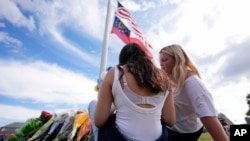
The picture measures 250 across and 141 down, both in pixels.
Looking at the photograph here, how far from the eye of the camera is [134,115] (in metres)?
2.22

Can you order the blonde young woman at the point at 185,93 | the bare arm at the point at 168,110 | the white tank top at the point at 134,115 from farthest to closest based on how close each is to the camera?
1. the blonde young woman at the point at 185,93
2. the bare arm at the point at 168,110
3. the white tank top at the point at 134,115

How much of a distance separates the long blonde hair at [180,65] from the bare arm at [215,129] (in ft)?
1.24

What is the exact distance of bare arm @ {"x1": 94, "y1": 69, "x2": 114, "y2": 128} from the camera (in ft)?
7.31

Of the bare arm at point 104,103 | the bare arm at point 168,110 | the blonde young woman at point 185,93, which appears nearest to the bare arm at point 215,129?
the blonde young woman at point 185,93

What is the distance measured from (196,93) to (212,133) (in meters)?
0.37

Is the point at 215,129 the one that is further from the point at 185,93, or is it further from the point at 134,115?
the point at 134,115

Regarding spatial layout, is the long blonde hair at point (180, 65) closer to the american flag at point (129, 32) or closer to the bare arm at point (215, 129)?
the bare arm at point (215, 129)

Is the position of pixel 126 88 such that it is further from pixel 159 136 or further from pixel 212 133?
pixel 212 133

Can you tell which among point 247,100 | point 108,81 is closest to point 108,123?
point 108,81

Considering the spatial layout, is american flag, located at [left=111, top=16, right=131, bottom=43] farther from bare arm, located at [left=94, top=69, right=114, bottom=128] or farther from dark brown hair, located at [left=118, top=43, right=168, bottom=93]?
bare arm, located at [left=94, top=69, right=114, bottom=128]

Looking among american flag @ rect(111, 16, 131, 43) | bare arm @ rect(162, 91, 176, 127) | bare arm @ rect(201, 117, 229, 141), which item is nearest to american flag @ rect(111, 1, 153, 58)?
american flag @ rect(111, 16, 131, 43)

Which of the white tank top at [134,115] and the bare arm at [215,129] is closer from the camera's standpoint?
the white tank top at [134,115]

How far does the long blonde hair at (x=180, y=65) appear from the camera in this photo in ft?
9.02

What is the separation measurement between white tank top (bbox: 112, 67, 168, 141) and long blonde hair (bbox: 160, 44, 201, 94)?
556 mm
